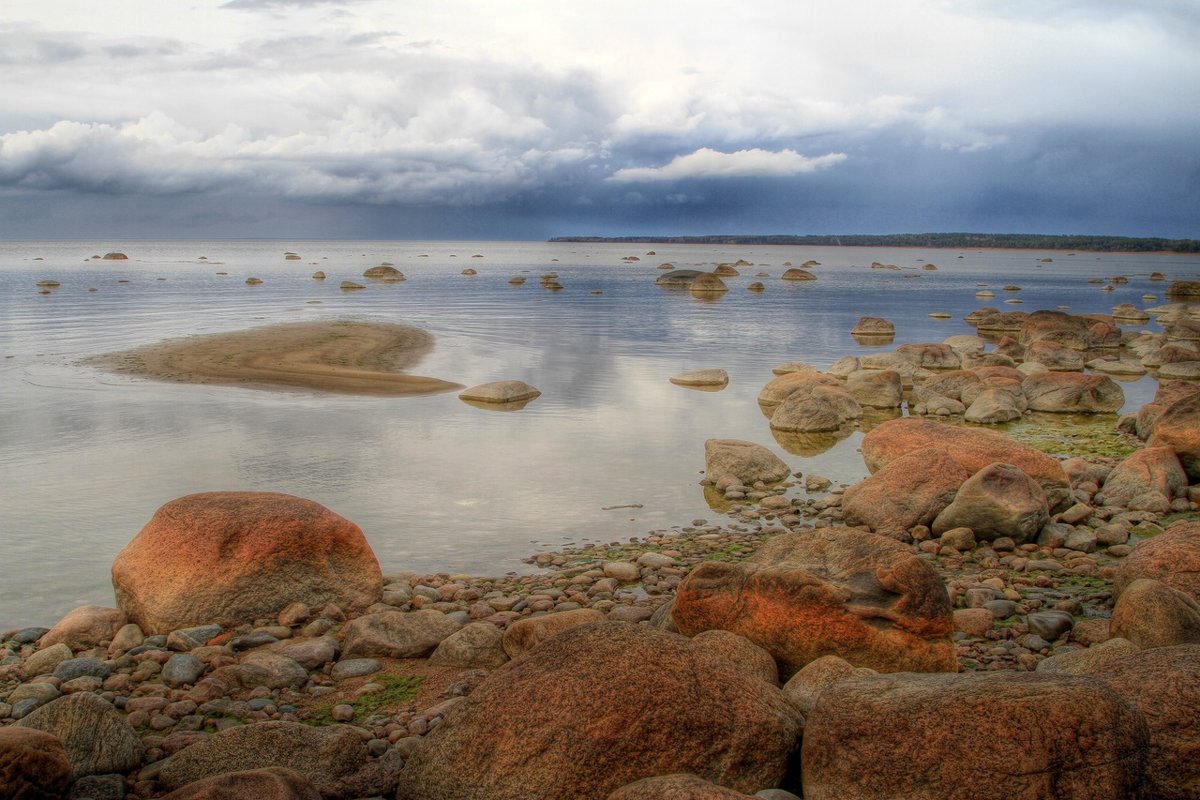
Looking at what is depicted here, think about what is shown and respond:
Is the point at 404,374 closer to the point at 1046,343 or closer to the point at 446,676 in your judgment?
the point at 446,676

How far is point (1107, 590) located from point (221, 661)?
29.6 feet

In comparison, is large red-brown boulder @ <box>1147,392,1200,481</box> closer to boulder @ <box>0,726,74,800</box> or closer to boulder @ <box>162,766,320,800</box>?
boulder @ <box>162,766,320,800</box>

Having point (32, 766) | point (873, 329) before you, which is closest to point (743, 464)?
point (32, 766)

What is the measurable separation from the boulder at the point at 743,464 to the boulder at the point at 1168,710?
854cm

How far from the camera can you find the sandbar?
936 inches

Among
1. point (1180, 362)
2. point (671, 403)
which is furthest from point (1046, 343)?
point (671, 403)

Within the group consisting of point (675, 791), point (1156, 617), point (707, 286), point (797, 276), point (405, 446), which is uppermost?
point (797, 276)

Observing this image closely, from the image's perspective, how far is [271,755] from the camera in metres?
5.59

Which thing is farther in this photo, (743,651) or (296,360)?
(296,360)

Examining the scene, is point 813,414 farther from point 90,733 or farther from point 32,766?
point 32,766

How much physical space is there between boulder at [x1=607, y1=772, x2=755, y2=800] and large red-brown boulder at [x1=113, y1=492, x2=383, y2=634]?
5.37 metres

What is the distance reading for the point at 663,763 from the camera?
5.01m

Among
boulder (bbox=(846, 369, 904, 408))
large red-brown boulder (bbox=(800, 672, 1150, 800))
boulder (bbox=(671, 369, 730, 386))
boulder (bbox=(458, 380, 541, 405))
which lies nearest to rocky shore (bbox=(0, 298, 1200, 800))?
large red-brown boulder (bbox=(800, 672, 1150, 800))

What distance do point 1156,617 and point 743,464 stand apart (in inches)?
295
